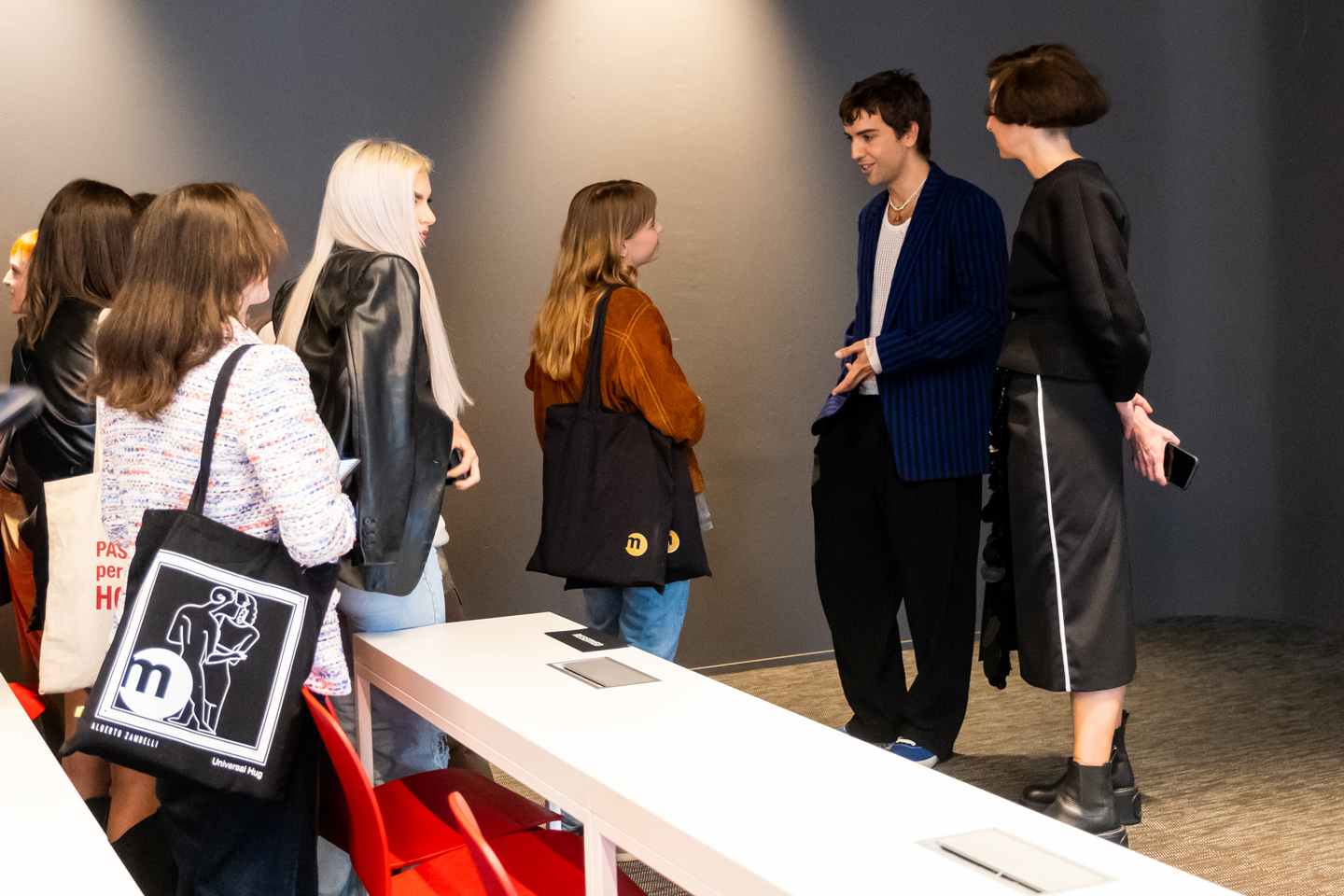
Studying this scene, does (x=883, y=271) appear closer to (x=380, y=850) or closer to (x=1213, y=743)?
(x=1213, y=743)

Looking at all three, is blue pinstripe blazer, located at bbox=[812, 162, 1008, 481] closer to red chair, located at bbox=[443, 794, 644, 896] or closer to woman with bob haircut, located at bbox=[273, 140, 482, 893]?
woman with bob haircut, located at bbox=[273, 140, 482, 893]

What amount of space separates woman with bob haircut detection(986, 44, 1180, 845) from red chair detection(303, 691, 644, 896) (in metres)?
1.22

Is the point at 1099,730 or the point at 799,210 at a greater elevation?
the point at 799,210

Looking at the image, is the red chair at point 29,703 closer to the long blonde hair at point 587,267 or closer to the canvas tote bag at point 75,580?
the canvas tote bag at point 75,580

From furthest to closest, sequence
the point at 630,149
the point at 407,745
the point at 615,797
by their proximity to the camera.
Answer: the point at 630,149 → the point at 407,745 → the point at 615,797

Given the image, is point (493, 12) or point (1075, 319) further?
point (493, 12)

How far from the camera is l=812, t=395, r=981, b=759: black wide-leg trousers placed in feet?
9.86

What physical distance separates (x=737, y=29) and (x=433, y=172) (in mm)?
1246

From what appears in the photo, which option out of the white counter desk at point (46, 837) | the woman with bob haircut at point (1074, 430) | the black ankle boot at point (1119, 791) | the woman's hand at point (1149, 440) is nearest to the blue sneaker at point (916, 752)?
the black ankle boot at point (1119, 791)

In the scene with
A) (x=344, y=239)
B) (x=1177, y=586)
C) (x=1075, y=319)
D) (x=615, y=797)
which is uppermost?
(x=344, y=239)

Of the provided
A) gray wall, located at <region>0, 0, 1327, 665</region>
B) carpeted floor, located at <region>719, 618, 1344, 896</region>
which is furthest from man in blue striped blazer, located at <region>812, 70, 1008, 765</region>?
gray wall, located at <region>0, 0, 1327, 665</region>

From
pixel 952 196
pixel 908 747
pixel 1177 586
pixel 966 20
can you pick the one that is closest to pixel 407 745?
pixel 908 747

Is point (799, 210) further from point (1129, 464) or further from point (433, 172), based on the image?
point (1129, 464)

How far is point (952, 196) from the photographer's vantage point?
295cm
